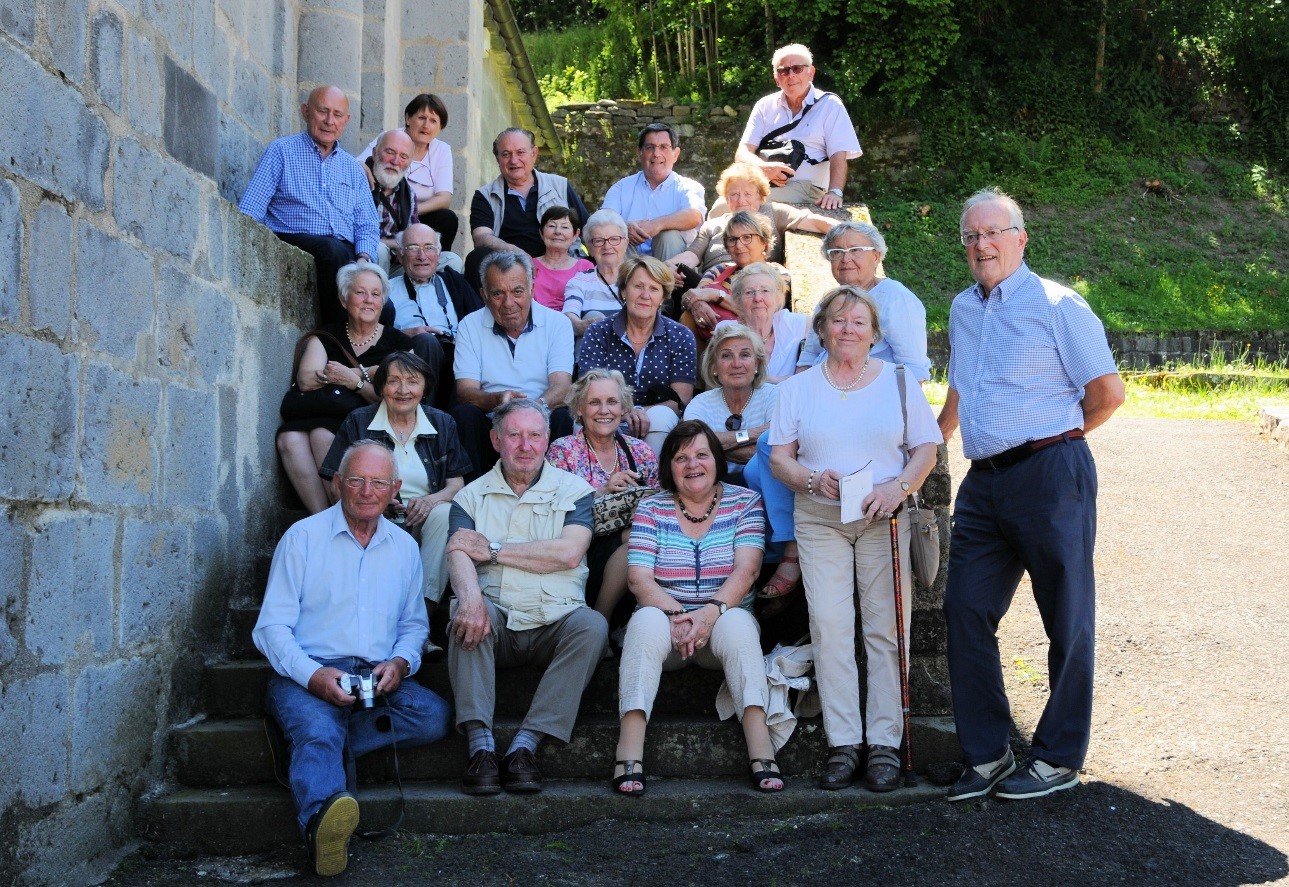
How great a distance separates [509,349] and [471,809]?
2384 millimetres

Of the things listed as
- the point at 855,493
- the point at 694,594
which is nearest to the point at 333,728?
the point at 694,594

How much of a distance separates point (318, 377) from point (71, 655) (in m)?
2.00

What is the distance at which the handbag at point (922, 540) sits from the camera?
172 inches

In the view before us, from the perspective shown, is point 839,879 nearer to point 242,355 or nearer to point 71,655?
point 71,655

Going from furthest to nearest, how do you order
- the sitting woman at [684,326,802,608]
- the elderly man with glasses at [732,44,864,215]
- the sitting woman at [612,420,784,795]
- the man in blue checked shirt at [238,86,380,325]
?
the elderly man with glasses at [732,44,864,215]
the man in blue checked shirt at [238,86,380,325]
the sitting woman at [684,326,802,608]
the sitting woman at [612,420,784,795]

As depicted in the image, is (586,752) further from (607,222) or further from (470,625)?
(607,222)

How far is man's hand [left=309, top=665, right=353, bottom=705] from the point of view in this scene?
13.5 ft

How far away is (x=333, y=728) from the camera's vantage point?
13.3 feet

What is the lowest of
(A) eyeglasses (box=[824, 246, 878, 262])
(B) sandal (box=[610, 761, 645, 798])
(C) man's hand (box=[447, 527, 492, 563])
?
(B) sandal (box=[610, 761, 645, 798])

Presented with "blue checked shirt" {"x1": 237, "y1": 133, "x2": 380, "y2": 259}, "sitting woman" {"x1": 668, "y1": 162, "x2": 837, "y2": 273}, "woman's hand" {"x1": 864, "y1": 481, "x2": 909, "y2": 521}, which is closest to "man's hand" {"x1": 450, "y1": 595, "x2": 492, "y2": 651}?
"woman's hand" {"x1": 864, "y1": 481, "x2": 909, "y2": 521}

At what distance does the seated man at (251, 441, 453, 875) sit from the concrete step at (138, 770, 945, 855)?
7.9 inches

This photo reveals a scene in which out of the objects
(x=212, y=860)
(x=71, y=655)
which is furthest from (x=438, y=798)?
(x=71, y=655)

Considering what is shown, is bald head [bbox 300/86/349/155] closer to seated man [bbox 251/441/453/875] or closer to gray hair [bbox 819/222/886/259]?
seated man [bbox 251/441/453/875]

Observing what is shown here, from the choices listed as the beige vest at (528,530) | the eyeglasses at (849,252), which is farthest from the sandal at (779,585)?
the eyeglasses at (849,252)
